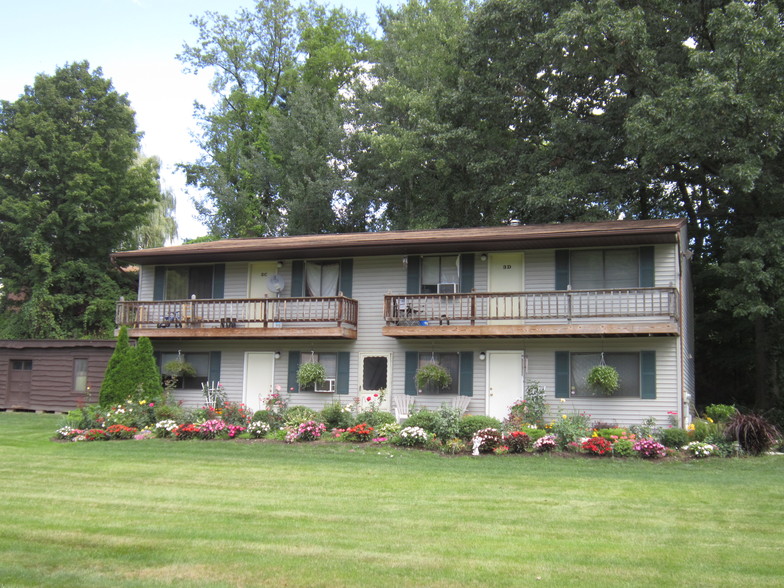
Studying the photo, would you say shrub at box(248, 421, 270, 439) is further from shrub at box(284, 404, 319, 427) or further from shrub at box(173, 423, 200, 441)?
shrub at box(173, 423, 200, 441)

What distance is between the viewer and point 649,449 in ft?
46.3

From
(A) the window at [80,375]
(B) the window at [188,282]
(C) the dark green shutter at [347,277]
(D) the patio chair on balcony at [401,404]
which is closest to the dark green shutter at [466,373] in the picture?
(D) the patio chair on balcony at [401,404]

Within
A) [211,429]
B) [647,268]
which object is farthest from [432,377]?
[647,268]

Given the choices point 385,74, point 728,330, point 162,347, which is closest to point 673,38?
point 728,330

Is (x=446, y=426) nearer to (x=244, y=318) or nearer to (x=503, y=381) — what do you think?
(x=503, y=381)

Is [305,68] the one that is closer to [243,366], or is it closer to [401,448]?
[243,366]

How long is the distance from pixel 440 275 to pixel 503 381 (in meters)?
3.34

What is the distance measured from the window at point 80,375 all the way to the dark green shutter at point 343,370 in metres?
9.51

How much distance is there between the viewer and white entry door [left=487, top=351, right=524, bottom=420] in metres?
18.6

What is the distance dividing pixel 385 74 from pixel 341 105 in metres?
2.90

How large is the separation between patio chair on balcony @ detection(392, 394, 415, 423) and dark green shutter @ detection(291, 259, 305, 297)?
413 cm

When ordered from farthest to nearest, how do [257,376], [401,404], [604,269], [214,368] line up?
[214,368] < [257,376] < [401,404] < [604,269]

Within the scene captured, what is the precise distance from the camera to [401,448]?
595 inches

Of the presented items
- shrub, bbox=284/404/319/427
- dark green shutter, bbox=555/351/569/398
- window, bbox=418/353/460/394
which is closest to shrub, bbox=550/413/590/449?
dark green shutter, bbox=555/351/569/398
